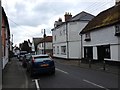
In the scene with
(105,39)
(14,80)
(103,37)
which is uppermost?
(103,37)

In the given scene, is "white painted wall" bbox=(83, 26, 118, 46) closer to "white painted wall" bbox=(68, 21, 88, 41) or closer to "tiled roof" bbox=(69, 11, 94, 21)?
"white painted wall" bbox=(68, 21, 88, 41)

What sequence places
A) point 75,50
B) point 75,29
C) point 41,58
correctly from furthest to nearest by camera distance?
point 75,29
point 75,50
point 41,58

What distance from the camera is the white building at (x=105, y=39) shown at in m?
25.3

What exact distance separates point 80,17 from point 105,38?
54.3 ft

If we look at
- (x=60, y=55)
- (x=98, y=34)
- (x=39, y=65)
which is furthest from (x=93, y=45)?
(x=60, y=55)

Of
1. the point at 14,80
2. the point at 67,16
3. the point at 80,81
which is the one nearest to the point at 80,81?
the point at 80,81

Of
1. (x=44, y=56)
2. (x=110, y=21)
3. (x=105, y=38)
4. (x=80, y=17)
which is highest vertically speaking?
(x=80, y=17)

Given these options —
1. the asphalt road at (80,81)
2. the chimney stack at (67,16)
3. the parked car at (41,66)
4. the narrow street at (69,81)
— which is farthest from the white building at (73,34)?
the asphalt road at (80,81)

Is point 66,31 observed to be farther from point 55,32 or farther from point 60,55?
point 55,32

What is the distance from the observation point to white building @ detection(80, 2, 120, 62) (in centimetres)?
2530

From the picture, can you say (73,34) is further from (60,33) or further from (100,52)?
(100,52)

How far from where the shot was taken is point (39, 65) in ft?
58.5

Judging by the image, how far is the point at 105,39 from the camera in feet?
91.5

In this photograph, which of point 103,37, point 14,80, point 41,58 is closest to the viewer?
point 14,80
